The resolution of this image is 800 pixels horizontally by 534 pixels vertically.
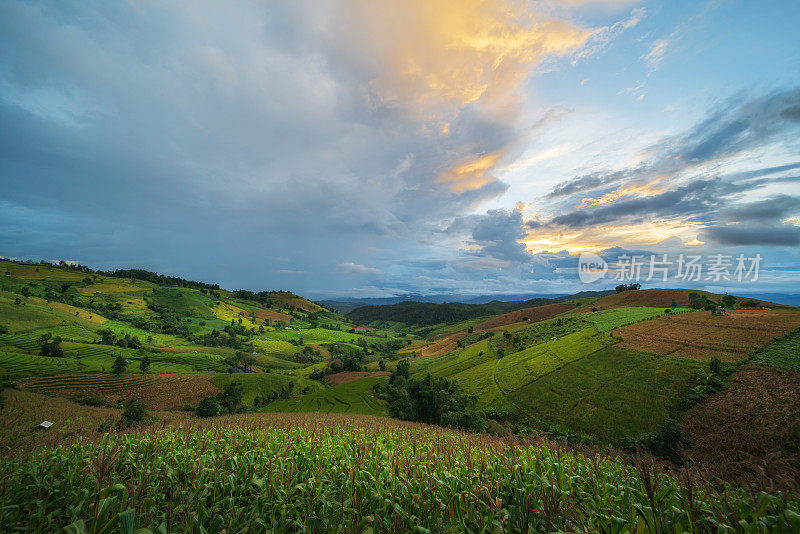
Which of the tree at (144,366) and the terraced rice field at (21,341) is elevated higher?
the terraced rice field at (21,341)

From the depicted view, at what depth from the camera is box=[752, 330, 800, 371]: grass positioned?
31.6m

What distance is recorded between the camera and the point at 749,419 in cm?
2756

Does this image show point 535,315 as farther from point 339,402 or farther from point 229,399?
point 229,399

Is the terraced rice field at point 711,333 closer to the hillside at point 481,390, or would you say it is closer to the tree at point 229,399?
the hillside at point 481,390

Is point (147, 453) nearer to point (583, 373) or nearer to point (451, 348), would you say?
point (583, 373)

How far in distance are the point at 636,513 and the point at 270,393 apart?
84478 mm

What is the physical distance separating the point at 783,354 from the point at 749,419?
47.0 feet

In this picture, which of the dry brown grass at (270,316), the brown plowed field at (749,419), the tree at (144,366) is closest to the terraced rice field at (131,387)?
the tree at (144,366)

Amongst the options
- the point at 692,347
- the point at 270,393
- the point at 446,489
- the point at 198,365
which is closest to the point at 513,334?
the point at 692,347

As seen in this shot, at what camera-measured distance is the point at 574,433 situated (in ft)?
113

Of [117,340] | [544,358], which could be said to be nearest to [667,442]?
[544,358]

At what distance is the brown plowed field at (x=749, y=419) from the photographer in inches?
968

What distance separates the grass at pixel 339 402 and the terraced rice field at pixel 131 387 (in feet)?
60.0

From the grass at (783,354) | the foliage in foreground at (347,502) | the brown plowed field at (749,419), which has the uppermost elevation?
the foliage in foreground at (347,502)
